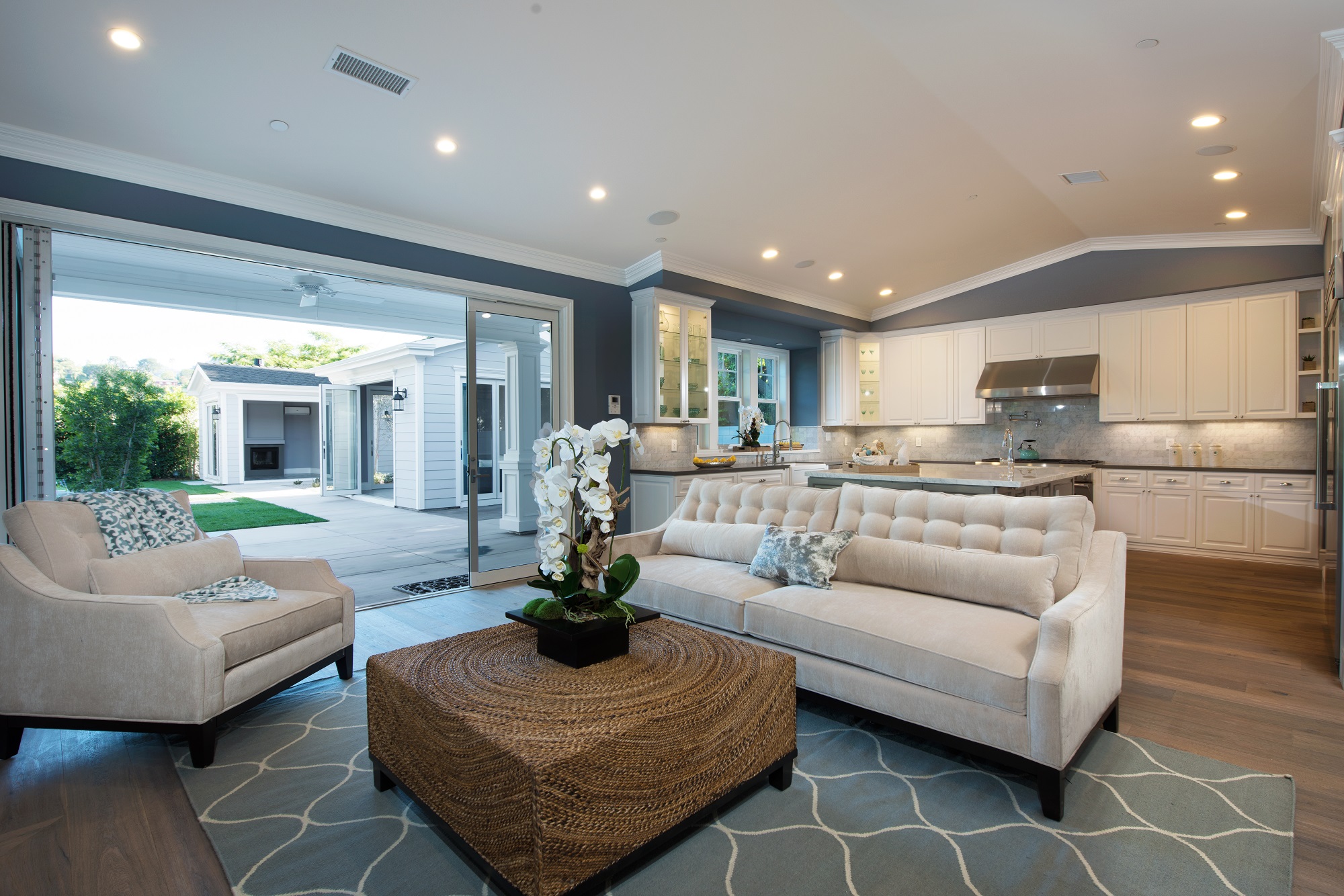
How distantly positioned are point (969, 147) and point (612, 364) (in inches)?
123

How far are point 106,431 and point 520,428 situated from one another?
2886 millimetres

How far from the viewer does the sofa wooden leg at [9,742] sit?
2254 millimetres

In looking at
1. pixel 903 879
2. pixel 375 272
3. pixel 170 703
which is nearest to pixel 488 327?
pixel 375 272

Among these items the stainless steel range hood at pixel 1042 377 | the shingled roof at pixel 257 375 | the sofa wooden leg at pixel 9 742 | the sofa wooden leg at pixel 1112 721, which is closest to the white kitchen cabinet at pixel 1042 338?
the stainless steel range hood at pixel 1042 377

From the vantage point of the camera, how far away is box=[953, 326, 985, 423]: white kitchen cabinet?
725 centimetres

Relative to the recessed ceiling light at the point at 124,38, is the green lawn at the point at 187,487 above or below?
below

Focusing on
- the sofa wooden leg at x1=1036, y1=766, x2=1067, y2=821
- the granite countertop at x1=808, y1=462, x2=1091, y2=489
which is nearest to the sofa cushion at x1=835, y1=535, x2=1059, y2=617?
the sofa wooden leg at x1=1036, y1=766, x2=1067, y2=821

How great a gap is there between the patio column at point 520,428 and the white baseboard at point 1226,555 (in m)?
5.70

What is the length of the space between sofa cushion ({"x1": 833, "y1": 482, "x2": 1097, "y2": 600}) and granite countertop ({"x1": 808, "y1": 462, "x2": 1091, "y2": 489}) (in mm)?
1180

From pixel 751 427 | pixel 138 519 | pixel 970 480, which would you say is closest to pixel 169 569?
pixel 138 519

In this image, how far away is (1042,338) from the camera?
22.3ft

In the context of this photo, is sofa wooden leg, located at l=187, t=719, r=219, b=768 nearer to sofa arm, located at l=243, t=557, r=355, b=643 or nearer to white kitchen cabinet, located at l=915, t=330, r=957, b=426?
sofa arm, located at l=243, t=557, r=355, b=643

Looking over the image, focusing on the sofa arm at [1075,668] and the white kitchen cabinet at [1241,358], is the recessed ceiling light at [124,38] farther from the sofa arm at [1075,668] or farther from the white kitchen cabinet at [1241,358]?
the white kitchen cabinet at [1241,358]

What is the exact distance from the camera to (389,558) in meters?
6.12
